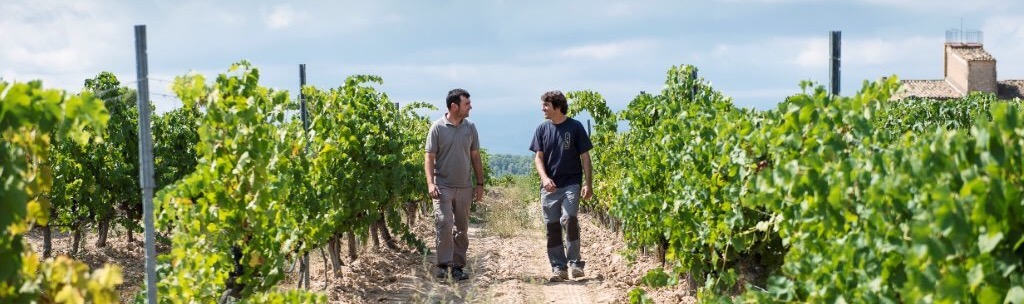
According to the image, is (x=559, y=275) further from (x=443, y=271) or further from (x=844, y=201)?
(x=844, y=201)

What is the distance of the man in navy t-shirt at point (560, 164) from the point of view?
7.66 m

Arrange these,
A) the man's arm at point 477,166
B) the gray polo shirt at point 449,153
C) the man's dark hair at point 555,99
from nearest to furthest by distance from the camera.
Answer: the man's dark hair at point 555,99
the gray polo shirt at point 449,153
the man's arm at point 477,166

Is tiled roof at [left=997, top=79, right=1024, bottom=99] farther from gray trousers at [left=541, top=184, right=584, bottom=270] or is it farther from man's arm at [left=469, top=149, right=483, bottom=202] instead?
man's arm at [left=469, top=149, right=483, bottom=202]

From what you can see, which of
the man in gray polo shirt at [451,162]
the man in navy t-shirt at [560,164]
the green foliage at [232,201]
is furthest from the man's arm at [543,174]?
the green foliage at [232,201]

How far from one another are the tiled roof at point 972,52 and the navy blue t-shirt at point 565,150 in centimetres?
4064

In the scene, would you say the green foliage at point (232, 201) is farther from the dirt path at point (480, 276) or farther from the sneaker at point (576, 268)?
the sneaker at point (576, 268)

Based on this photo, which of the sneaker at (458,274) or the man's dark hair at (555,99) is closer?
the man's dark hair at (555,99)

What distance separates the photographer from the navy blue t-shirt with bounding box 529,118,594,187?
25.2ft

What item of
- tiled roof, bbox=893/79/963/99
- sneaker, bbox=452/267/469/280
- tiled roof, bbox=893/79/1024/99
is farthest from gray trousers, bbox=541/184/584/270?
tiled roof, bbox=893/79/1024/99

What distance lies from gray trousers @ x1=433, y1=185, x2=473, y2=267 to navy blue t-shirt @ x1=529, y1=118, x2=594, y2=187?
0.70m

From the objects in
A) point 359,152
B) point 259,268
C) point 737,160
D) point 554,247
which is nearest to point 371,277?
point 359,152

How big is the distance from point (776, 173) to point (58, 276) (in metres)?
2.42

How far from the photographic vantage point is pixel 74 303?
2.96m

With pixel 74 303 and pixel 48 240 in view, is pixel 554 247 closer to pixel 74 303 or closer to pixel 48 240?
pixel 74 303
